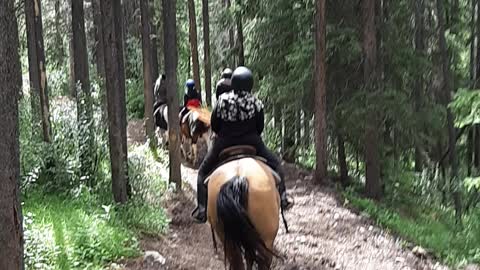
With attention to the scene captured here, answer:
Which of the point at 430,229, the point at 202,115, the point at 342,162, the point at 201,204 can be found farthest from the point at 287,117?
the point at 201,204

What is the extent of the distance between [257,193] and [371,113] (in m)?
8.74

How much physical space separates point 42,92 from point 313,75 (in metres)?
6.61

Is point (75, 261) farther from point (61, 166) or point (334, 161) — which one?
point (334, 161)

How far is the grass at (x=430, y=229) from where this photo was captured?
42.1 feet

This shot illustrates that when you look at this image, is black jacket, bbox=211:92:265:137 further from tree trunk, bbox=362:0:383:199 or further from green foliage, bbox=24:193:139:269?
tree trunk, bbox=362:0:383:199

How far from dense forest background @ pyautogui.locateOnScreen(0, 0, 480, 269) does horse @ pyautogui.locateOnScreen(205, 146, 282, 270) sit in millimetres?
1952

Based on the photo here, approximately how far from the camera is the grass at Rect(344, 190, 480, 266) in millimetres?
12844

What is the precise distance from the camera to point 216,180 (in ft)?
24.8

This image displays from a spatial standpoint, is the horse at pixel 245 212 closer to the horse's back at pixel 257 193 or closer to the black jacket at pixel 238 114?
the horse's back at pixel 257 193

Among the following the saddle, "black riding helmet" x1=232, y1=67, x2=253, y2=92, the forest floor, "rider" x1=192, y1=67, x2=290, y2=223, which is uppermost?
"black riding helmet" x1=232, y1=67, x2=253, y2=92

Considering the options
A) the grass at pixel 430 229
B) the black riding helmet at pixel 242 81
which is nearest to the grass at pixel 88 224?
the black riding helmet at pixel 242 81

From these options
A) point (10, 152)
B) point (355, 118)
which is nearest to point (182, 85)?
point (355, 118)

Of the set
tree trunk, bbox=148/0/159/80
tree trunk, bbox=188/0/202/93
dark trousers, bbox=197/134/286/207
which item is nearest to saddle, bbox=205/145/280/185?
dark trousers, bbox=197/134/286/207

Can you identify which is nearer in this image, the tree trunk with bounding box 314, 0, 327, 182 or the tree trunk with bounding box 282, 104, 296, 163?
the tree trunk with bounding box 314, 0, 327, 182
